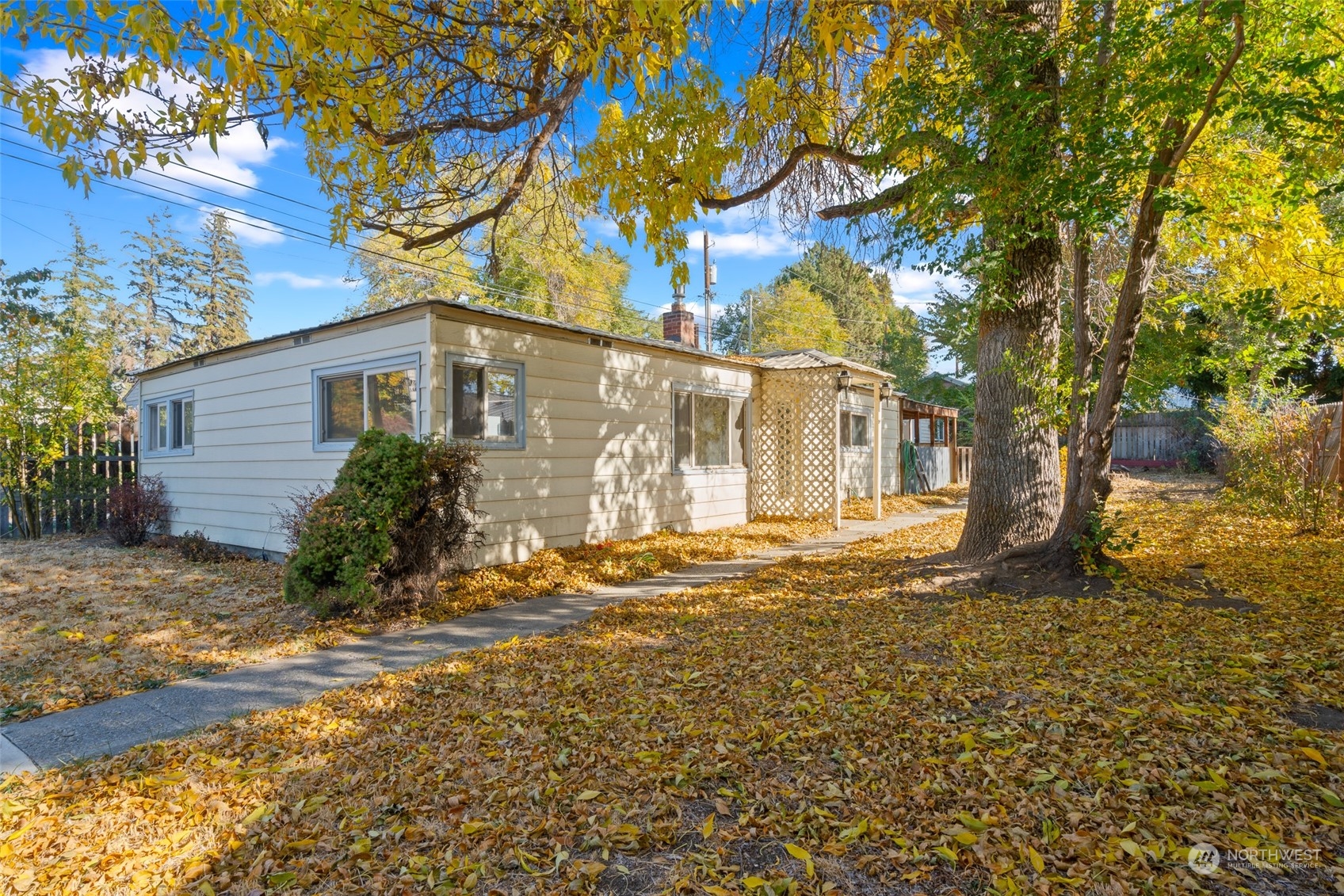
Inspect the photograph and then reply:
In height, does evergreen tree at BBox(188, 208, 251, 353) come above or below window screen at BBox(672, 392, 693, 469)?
above

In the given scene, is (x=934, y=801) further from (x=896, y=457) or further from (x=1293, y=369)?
(x=1293, y=369)

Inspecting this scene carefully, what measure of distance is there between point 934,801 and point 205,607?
21.1 feet

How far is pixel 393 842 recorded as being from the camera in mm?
2361

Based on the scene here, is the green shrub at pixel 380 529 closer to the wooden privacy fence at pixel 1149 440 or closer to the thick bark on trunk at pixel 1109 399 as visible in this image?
the thick bark on trunk at pixel 1109 399

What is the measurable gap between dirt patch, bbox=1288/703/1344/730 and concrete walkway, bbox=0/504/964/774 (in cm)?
439

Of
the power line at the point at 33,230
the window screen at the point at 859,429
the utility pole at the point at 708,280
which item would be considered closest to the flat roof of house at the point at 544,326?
the window screen at the point at 859,429

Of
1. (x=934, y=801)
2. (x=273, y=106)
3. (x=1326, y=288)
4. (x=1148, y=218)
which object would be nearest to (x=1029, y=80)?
(x=1148, y=218)

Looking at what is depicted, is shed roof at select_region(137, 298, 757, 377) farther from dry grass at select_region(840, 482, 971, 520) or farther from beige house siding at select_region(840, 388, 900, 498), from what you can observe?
beige house siding at select_region(840, 388, 900, 498)

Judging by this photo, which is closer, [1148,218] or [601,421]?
[1148,218]

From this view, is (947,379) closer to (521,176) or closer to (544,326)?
(544,326)

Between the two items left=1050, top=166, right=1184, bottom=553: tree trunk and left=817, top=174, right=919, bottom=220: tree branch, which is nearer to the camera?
left=1050, top=166, right=1184, bottom=553: tree trunk

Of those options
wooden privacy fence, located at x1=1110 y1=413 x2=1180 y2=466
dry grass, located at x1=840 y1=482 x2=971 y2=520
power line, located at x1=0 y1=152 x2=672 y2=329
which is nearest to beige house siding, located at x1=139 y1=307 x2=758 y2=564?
power line, located at x1=0 y1=152 x2=672 y2=329

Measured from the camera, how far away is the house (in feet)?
23.6

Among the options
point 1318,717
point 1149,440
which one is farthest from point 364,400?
point 1149,440
